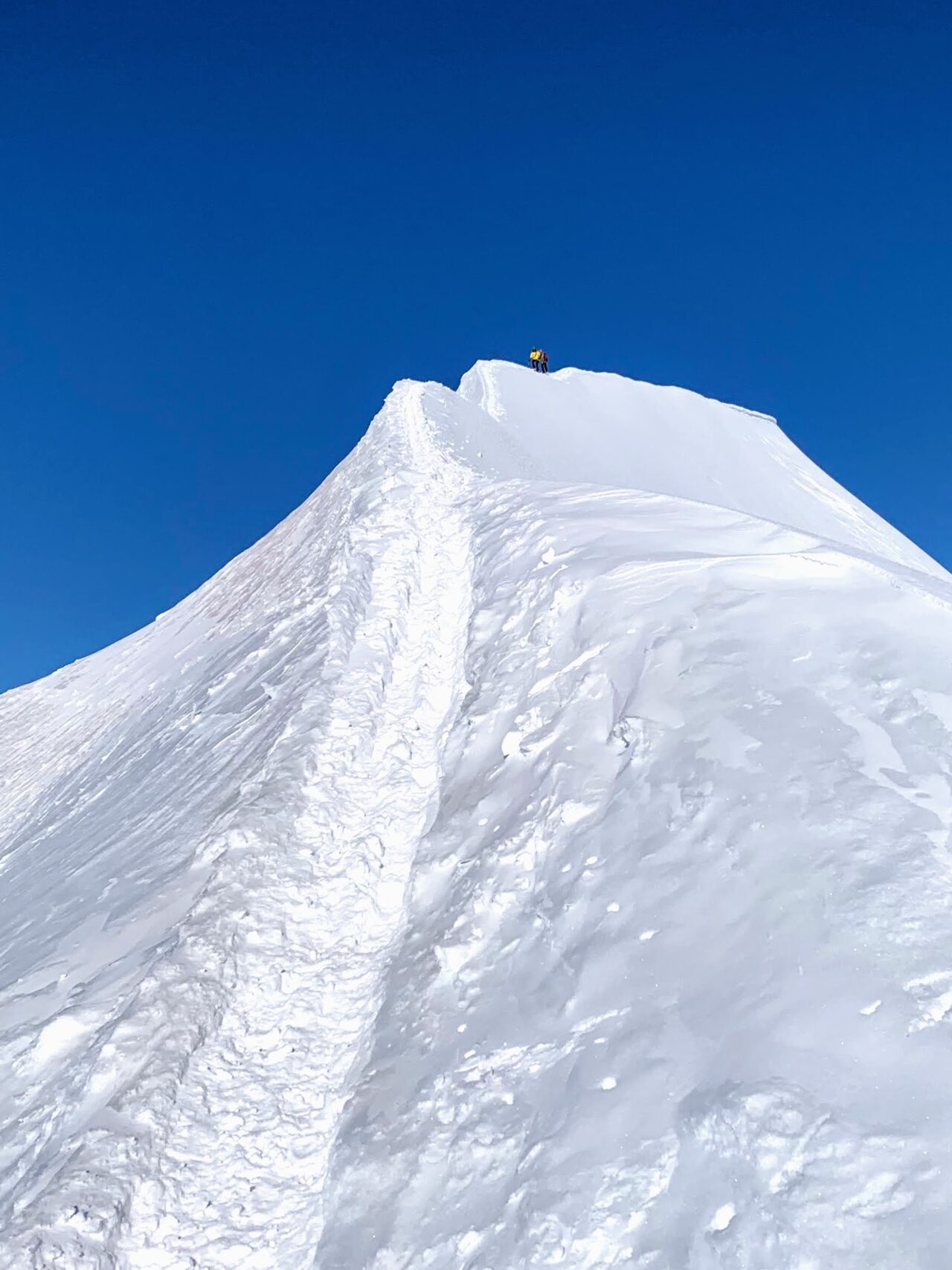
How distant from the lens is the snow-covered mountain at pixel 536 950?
4.46 metres

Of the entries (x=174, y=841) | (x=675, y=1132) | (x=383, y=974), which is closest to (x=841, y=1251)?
(x=675, y=1132)

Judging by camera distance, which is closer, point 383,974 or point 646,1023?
point 646,1023

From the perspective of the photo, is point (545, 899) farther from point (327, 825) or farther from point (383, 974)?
point (327, 825)

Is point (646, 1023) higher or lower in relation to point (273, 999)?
lower

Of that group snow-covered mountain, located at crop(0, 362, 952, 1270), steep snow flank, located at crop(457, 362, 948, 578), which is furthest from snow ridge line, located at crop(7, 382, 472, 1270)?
steep snow flank, located at crop(457, 362, 948, 578)

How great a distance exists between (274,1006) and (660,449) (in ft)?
121

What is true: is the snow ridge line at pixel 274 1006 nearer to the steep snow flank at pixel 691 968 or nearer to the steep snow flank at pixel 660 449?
the steep snow flank at pixel 691 968

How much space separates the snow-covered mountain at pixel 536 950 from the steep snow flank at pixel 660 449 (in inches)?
562

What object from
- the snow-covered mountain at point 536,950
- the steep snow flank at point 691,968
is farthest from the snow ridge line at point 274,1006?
the steep snow flank at point 691,968

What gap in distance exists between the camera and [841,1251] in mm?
3764

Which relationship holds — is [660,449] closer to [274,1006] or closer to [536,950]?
[536,950]

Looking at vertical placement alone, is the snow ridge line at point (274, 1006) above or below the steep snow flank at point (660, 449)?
below

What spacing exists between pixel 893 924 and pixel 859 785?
4.34ft

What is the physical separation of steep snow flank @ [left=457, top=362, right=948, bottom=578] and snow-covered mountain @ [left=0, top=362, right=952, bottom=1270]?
14.3 m
